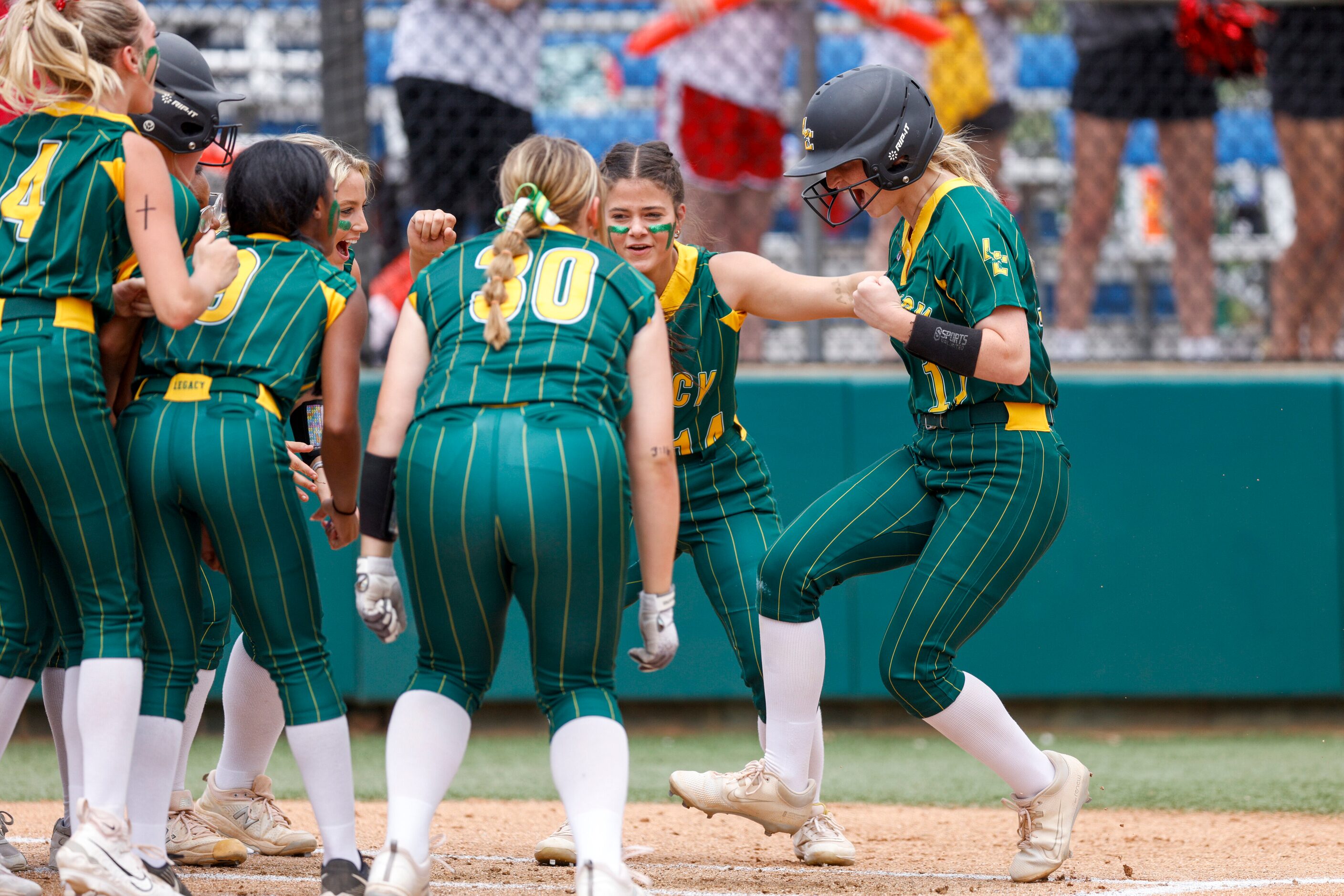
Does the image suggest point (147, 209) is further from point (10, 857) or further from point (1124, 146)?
point (1124, 146)

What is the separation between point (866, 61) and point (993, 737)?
4.42m

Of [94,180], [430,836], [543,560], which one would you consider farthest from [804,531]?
[94,180]

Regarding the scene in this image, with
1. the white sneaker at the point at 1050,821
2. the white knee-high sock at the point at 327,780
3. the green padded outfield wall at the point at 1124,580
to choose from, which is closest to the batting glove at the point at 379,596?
the white knee-high sock at the point at 327,780

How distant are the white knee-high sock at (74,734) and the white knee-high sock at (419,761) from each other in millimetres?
755

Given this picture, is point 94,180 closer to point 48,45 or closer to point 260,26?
point 48,45

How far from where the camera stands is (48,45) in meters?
3.17

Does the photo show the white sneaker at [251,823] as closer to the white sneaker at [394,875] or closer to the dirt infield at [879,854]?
the dirt infield at [879,854]

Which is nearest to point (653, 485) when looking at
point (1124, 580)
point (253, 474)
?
point (253, 474)

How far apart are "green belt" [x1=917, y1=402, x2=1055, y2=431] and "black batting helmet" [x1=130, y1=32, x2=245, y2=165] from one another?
2.11 meters

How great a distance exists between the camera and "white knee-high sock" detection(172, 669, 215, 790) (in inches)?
155

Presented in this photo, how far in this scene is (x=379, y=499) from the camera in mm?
3158

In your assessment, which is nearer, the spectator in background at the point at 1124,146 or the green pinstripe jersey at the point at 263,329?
the green pinstripe jersey at the point at 263,329

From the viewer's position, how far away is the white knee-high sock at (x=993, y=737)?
12.5 ft

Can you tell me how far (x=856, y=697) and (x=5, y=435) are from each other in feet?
14.0
